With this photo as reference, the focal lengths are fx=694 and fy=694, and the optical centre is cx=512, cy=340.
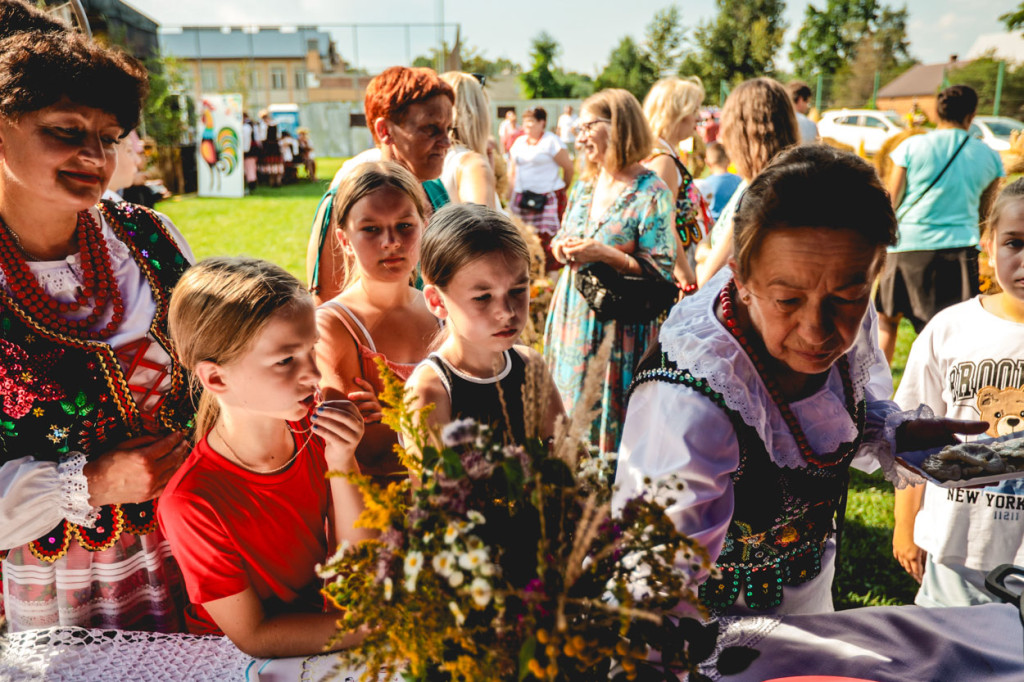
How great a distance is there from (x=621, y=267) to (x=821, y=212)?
2197mm

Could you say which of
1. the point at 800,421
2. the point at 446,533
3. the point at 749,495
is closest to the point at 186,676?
the point at 446,533

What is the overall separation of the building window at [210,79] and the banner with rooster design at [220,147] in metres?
48.1

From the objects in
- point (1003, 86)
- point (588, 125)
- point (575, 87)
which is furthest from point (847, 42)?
point (588, 125)

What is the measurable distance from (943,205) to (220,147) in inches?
702

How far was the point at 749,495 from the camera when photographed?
4.54 ft

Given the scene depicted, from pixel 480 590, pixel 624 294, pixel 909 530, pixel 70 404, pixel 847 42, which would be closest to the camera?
pixel 480 590

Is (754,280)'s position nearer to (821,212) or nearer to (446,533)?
(821,212)

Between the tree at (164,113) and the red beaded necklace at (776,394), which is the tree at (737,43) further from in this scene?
the red beaded necklace at (776,394)

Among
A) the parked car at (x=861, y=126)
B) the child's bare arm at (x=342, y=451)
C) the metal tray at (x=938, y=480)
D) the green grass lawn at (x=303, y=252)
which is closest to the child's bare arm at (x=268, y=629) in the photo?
the child's bare arm at (x=342, y=451)

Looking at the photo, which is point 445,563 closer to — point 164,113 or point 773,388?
point 773,388

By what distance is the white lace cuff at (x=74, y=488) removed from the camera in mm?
1574

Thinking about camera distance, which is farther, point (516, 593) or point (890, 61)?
point (890, 61)

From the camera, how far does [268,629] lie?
144 centimetres

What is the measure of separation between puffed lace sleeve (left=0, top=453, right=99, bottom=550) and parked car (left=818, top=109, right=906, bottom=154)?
19660 millimetres
